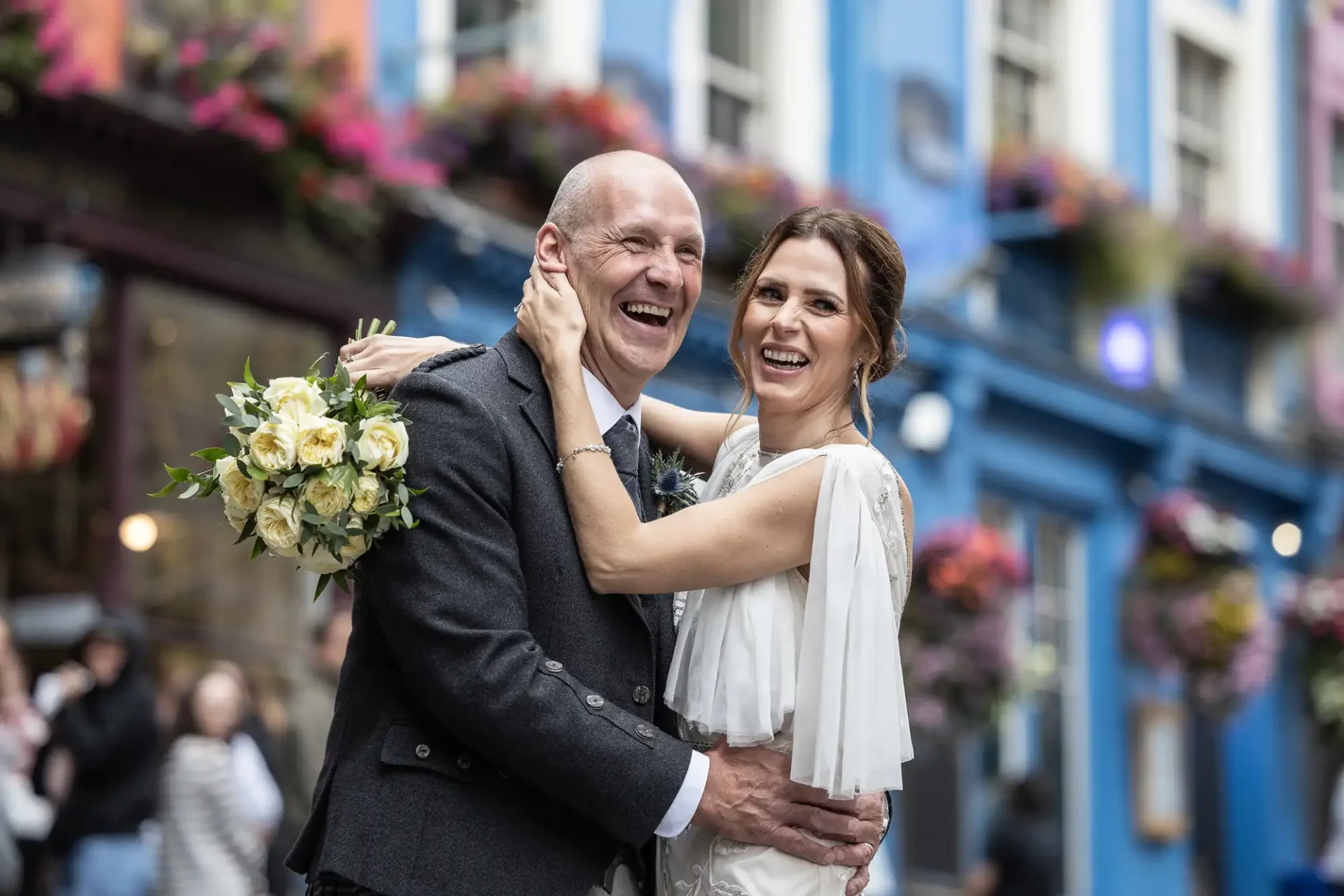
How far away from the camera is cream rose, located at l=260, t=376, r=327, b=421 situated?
156 inches

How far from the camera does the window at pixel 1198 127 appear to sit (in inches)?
763

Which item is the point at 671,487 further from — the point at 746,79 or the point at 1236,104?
the point at 1236,104

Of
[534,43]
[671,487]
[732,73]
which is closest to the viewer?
[671,487]

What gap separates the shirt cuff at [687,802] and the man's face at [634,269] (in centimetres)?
79

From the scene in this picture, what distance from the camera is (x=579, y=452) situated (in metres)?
4.08

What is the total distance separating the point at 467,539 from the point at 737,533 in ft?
1.77

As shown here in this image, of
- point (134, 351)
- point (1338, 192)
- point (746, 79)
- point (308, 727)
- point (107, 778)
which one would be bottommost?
point (107, 778)

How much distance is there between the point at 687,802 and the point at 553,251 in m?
1.11

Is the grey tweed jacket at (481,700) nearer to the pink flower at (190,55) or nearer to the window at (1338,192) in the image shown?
the pink flower at (190,55)

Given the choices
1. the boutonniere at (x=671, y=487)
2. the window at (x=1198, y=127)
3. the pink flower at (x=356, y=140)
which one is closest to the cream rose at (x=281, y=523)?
the boutonniere at (x=671, y=487)

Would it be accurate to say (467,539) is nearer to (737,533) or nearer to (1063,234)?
(737,533)

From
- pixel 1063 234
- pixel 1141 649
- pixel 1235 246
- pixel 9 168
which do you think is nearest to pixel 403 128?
pixel 9 168

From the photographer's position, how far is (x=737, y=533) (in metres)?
4.12

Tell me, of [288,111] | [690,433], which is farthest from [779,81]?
[690,433]
